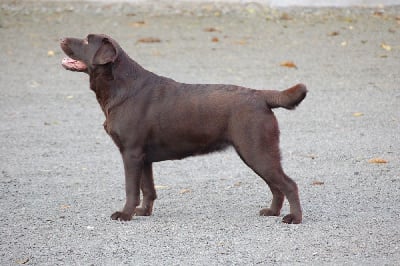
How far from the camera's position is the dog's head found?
23.6 ft

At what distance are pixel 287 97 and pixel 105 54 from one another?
142 cm

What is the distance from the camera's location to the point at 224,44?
17516mm

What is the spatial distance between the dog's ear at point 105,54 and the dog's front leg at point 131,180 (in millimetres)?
695

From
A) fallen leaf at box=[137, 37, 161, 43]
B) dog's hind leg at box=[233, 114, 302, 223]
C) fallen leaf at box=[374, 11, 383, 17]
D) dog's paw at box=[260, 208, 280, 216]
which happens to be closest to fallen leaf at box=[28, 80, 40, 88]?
fallen leaf at box=[137, 37, 161, 43]

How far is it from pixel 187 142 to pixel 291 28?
12.2 metres

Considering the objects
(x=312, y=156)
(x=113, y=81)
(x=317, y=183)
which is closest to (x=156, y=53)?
(x=312, y=156)

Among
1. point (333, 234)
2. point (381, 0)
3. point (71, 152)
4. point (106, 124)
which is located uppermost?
point (106, 124)

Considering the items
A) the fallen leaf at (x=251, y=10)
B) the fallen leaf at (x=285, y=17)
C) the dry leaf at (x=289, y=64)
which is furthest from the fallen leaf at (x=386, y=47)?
the fallen leaf at (x=251, y=10)

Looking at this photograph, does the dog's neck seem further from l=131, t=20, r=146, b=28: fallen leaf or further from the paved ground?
l=131, t=20, r=146, b=28: fallen leaf

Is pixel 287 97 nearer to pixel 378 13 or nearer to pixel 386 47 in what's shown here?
pixel 386 47

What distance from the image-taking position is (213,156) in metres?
9.83

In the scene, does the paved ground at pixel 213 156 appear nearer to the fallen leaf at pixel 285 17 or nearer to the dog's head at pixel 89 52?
the fallen leaf at pixel 285 17

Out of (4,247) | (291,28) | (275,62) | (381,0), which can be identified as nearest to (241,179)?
(4,247)

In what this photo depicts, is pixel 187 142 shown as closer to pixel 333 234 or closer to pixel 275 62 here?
pixel 333 234
